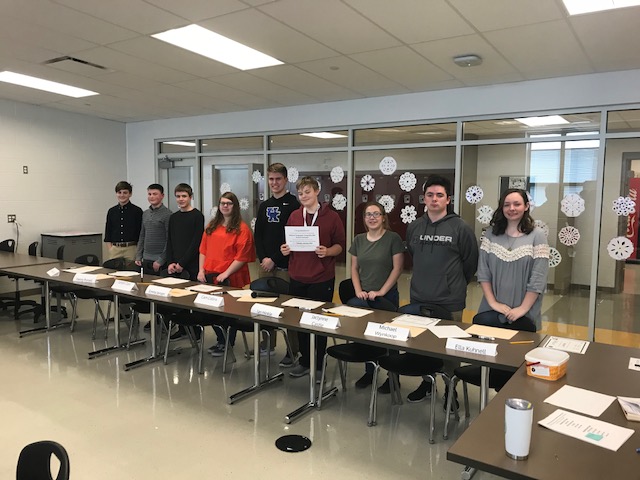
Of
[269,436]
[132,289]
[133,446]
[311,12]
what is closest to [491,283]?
[269,436]

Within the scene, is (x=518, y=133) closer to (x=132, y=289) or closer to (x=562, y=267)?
(x=562, y=267)

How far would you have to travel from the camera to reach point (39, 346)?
4754 millimetres

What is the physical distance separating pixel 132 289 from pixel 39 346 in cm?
159

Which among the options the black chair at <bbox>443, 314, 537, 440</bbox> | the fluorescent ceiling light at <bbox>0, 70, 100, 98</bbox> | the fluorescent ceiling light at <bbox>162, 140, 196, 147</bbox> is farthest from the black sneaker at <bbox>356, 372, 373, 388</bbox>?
the fluorescent ceiling light at <bbox>162, 140, 196, 147</bbox>

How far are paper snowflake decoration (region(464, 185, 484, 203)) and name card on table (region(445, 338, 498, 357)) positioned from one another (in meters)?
3.07

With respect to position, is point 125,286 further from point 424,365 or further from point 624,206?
point 624,206

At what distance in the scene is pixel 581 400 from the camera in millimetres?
1877

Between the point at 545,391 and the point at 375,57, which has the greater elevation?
the point at 375,57

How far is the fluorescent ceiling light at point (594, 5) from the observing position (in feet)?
9.77

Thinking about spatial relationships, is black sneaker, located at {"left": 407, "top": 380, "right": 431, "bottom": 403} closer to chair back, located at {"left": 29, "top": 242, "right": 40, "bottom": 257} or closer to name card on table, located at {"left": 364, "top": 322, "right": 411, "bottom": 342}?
name card on table, located at {"left": 364, "top": 322, "right": 411, "bottom": 342}

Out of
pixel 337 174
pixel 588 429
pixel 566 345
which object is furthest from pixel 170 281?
pixel 588 429

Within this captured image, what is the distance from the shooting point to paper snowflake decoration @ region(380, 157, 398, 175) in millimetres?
5809

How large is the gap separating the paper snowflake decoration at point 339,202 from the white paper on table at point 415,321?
316 centimetres

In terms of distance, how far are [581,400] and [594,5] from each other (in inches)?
97.0
